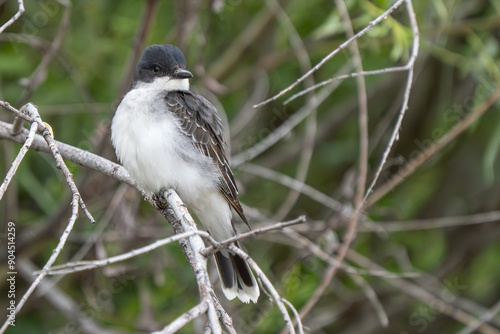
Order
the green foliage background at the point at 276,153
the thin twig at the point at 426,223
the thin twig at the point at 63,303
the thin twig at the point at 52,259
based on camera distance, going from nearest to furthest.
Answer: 1. the thin twig at the point at 52,259
2. the thin twig at the point at 63,303
3. the thin twig at the point at 426,223
4. the green foliage background at the point at 276,153

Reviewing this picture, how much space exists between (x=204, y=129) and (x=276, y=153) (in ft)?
5.51

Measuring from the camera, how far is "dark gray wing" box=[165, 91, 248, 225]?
384 cm

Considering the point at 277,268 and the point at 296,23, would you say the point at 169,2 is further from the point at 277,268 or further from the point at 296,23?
the point at 277,268

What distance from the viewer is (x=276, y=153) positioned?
5539 mm

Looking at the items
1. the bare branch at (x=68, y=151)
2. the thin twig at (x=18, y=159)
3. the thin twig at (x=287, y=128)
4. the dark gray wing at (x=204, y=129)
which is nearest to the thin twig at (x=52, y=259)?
the thin twig at (x=18, y=159)

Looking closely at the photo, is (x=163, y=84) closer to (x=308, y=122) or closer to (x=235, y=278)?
(x=235, y=278)

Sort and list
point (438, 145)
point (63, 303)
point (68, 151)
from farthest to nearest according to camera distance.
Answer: point (63, 303)
point (438, 145)
point (68, 151)

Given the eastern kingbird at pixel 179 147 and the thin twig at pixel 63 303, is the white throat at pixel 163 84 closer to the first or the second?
the eastern kingbird at pixel 179 147

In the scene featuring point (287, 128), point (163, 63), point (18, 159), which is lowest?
point (18, 159)

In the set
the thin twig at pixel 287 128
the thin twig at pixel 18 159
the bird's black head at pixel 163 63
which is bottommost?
the thin twig at pixel 18 159

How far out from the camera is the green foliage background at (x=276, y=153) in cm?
483

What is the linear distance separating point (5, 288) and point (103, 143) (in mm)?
1387

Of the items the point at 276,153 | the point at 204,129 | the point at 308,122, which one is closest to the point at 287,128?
the point at 308,122

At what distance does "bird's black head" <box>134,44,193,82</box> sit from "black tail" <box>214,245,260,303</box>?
3.25ft
